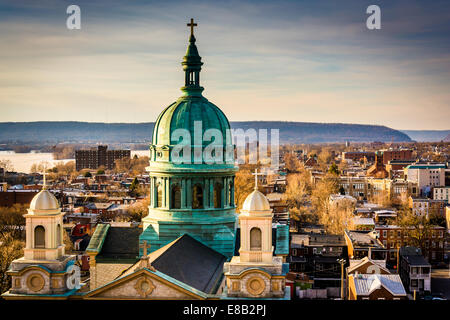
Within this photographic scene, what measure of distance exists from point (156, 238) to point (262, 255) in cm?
1119

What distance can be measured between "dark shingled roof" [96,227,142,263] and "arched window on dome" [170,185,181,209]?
2744 mm

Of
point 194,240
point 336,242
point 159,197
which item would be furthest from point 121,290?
point 336,242

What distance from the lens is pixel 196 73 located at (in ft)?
117

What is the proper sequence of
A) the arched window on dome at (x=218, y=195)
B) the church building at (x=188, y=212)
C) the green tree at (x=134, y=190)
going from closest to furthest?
the church building at (x=188, y=212), the arched window on dome at (x=218, y=195), the green tree at (x=134, y=190)

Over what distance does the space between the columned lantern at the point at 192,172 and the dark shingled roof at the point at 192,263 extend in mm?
1122

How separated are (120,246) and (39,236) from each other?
10611 mm

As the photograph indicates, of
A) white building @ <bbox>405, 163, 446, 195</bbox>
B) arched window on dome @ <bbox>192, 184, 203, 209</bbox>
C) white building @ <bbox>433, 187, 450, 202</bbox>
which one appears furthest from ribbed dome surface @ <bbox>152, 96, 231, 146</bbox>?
white building @ <bbox>405, 163, 446, 195</bbox>

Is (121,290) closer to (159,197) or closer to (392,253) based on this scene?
(159,197)

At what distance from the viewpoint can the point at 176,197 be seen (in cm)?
3441

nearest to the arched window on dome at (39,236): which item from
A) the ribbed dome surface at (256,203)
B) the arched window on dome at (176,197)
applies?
the ribbed dome surface at (256,203)

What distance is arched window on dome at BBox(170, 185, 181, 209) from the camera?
112ft

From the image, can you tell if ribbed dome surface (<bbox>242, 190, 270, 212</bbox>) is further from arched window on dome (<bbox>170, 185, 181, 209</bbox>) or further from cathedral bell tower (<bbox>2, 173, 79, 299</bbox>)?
arched window on dome (<bbox>170, 185, 181, 209</bbox>)

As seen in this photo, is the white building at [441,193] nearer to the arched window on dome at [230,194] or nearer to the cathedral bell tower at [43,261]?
the arched window on dome at [230,194]

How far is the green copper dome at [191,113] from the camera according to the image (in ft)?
114
